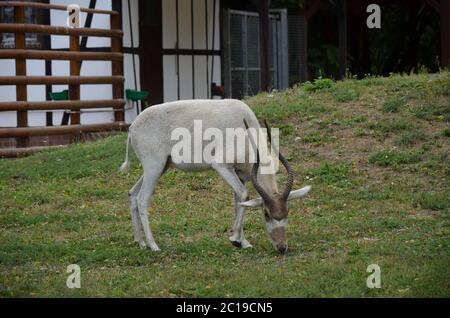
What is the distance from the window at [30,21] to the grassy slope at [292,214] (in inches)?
138

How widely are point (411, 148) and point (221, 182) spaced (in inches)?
104

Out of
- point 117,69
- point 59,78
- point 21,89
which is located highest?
point 117,69

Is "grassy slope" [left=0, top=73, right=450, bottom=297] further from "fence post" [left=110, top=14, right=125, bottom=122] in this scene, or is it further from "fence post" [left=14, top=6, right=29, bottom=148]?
"fence post" [left=110, top=14, right=125, bottom=122]

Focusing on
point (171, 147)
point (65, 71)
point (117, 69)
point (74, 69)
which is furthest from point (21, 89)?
point (171, 147)

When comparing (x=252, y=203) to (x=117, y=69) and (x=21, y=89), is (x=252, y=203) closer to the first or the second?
(x=21, y=89)

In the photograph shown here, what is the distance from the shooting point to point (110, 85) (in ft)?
58.8

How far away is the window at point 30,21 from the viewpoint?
1792 cm

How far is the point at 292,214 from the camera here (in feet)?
36.5

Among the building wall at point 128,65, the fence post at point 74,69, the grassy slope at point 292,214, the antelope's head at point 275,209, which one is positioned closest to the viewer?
the grassy slope at point 292,214

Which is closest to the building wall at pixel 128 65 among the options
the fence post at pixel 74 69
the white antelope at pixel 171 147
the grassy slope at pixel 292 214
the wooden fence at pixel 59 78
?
the wooden fence at pixel 59 78

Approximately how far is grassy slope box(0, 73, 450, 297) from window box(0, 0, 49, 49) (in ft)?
11.5

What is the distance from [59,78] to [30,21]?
2320 mm

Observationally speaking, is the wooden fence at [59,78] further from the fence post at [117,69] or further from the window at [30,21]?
the window at [30,21]
